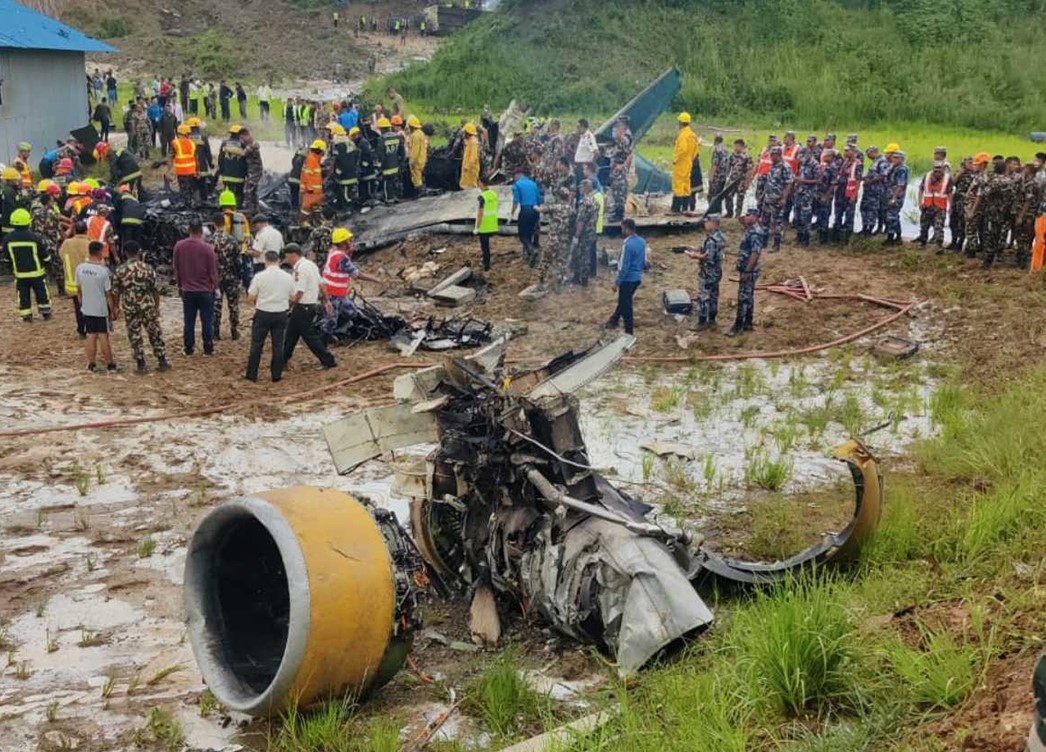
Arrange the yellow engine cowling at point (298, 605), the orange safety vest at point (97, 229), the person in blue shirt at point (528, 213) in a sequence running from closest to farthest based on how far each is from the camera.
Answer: the yellow engine cowling at point (298, 605) → the orange safety vest at point (97, 229) → the person in blue shirt at point (528, 213)

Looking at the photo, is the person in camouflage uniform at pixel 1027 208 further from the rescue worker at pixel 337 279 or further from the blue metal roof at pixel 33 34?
the blue metal roof at pixel 33 34

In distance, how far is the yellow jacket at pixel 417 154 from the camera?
20.0 m

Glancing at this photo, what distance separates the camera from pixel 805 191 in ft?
55.6

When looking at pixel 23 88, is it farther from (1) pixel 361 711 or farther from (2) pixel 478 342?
(1) pixel 361 711

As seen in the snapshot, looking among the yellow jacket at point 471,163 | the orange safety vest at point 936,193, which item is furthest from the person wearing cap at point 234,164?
the orange safety vest at point 936,193

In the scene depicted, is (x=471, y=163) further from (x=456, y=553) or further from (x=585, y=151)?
(x=456, y=553)

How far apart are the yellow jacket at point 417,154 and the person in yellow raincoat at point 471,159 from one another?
35.9 inches

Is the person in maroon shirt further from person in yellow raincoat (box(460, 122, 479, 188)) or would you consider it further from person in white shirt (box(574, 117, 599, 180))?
person in yellow raincoat (box(460, 122, 479, 188))

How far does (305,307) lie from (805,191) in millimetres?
9087

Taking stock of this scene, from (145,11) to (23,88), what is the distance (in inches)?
1220

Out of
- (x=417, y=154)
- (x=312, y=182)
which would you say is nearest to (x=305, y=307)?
(x=312, y=182)

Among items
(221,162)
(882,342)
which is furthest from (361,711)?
(221,162)

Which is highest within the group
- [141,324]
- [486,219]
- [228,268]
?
[486,219]

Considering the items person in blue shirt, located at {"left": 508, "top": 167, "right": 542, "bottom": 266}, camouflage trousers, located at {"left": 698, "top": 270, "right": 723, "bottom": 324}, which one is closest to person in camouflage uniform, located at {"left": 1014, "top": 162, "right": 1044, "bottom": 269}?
camouflage trousers, located at {"left": 698, "top": 270, "right": 723, "bottom": 324}
